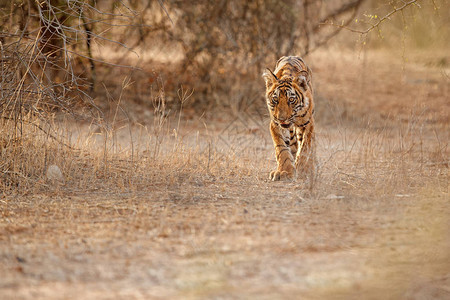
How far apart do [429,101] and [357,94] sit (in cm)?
177

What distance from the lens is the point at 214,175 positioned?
6535 millimetres

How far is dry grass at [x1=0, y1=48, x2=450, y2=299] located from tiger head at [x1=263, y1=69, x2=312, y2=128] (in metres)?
0.70

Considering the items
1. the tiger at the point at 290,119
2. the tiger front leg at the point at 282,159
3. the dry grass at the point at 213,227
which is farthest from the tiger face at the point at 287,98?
the dry grass at the point at 213,227

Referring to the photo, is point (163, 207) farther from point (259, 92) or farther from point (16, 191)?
point (259, 92)

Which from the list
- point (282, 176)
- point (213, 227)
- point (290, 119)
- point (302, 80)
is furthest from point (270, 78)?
point (213, 227)

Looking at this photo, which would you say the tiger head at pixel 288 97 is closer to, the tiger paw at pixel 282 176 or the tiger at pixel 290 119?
the tiger at pixel 290 119

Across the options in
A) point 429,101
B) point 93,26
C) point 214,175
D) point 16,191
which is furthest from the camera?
point 429,101

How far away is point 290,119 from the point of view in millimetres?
6531

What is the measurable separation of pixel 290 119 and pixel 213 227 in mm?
2281

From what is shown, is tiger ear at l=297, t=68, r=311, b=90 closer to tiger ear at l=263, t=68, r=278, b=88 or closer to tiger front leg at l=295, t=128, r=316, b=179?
tiger ear at l=263, t=68, r=278, b=88

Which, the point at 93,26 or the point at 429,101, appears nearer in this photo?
the point at 93,26

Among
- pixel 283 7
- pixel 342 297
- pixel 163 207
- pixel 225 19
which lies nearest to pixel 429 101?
pixel 283 7

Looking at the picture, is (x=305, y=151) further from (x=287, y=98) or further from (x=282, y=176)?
(x=287, y=98)

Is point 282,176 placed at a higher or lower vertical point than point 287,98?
lower
